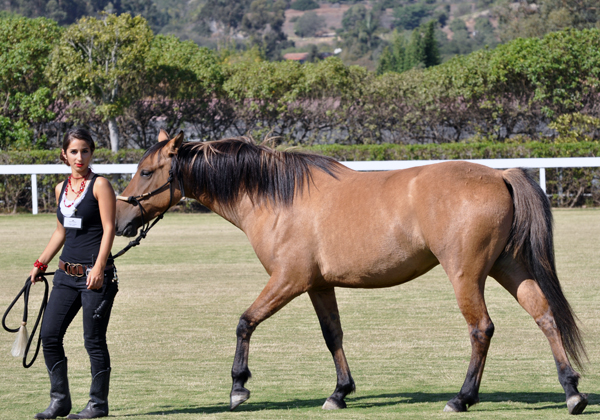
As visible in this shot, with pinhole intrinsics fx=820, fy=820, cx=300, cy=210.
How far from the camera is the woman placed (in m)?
4.98

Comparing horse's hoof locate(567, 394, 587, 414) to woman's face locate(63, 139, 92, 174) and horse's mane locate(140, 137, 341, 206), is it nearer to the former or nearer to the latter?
horse's mane locate(140, 137, 341, 206)

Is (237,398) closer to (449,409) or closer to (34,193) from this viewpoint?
(449,409)

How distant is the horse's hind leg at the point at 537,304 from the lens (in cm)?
513

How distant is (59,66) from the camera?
987 inches

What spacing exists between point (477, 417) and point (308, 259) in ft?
4.85

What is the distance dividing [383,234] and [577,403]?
1.58 meters

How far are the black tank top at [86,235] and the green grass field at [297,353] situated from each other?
3.36ft

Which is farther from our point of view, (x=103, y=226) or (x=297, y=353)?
(x=297, y=353)

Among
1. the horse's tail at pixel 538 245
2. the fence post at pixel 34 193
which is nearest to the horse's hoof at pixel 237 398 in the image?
the horse's tail at pixel 538 245

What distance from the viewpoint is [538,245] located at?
5.33m

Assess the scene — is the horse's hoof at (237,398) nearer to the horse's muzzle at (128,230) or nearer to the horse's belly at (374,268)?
the horse's belly at (374,268)

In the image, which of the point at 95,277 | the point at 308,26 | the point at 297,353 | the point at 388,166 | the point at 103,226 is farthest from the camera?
the point at 308,26

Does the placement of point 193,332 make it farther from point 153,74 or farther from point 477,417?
point 153,74

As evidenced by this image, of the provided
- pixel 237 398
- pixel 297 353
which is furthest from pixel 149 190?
pixel 297 353
